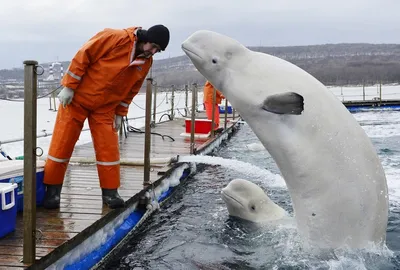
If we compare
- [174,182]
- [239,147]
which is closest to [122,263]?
[174,182]

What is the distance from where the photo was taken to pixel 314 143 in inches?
176

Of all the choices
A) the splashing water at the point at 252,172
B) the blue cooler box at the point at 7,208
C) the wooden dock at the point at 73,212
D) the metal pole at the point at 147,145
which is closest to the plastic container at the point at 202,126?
the wooden dock at the point at 73,212

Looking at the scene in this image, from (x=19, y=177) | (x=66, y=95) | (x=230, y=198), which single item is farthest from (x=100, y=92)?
(x=230, y=198)

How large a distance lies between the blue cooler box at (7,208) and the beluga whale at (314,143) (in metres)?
2.07

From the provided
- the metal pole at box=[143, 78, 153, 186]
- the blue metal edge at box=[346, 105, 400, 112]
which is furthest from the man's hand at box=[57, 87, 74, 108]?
the blue metal edge at box=[346, 105, 400, 112]

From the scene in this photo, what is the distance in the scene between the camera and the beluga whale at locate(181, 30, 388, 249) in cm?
445

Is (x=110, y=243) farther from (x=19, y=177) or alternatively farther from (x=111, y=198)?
(x=19, y=177)

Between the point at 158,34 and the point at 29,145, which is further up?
the point at 158,34

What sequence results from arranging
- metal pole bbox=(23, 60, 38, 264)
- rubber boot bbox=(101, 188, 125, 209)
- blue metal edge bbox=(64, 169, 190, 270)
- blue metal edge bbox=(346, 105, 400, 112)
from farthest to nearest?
blue metal edge bbox=(346, 105, 400, 112)
rubber boot bbox=(101, 188, 125, 209)
blue metal edge bbox=(64, 169, 190, 270)
metal pole bbox=(23, 60, 38, 264)

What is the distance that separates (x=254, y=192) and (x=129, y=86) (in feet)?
7.00

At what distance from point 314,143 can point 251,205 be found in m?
1.99

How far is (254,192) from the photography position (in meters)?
6.25

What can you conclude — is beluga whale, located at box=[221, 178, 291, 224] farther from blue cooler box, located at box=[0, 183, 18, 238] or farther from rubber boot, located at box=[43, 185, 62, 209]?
blue cooler box, located at box=[0, 183, 18, 238]

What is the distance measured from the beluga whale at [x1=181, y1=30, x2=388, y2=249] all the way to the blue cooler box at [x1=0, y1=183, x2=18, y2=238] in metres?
2.07
